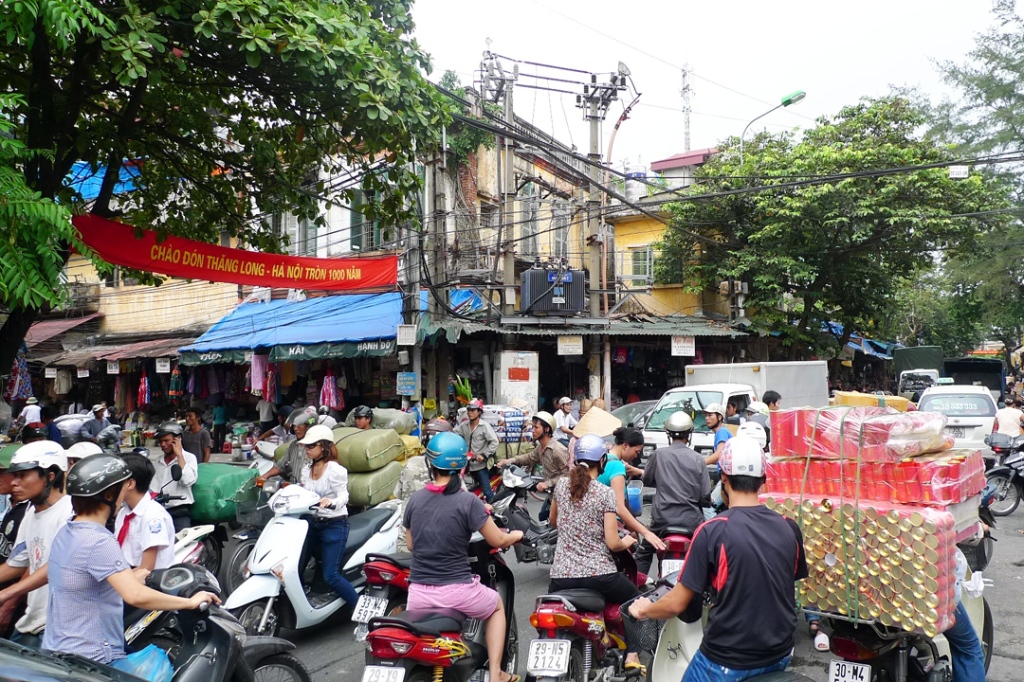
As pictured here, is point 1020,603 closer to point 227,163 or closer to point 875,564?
point 875,564

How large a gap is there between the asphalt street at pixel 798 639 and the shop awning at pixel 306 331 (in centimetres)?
921

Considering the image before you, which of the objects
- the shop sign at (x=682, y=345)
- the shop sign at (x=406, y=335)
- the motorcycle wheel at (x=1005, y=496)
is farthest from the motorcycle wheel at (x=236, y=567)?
the shop sign at (x=682, y=345)

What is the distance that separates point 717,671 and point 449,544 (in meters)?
1.65

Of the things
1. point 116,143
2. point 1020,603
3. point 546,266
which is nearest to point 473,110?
point 546,266

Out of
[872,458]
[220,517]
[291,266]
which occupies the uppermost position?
[291,266]

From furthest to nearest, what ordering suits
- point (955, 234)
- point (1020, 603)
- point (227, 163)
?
point (955, 234) → point (227, 163) → point (1020, 603)

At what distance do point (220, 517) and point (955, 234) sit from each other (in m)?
20.5

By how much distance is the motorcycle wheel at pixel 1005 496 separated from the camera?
398 inches

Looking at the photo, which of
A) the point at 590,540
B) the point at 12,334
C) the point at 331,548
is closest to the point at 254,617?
the point at 331,548

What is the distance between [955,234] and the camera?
818 inches

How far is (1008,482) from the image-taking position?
1020 cm

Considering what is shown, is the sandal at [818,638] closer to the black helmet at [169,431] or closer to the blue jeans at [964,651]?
the blue jeans at [964,651]

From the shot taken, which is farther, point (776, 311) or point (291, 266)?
point (776, 311)

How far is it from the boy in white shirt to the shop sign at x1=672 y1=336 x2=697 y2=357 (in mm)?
16324
